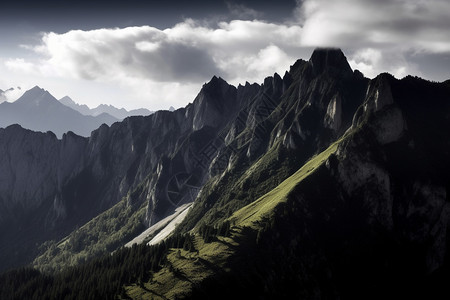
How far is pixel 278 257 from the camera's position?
5103 inches

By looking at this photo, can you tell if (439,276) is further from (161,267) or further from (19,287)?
(19,287)

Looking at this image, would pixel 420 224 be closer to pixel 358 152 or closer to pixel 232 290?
pixel 358 152

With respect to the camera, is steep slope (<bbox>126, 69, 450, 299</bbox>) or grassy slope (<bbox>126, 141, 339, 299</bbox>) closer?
grassy slope (<bbox>126, 141, 339, 299</bbox>)

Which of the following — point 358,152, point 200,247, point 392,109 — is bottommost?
point 200,247

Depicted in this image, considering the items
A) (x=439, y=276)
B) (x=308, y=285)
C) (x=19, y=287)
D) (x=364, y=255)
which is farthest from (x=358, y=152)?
(x=19, y=287)

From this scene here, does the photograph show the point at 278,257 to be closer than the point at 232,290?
No

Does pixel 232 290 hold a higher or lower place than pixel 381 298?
higher

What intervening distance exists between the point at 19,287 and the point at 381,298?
19091cm

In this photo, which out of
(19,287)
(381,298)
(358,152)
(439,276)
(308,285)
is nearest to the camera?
(308,285)

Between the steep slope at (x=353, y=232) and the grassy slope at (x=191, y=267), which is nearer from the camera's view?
the grassy slope at (x=191, y=267)

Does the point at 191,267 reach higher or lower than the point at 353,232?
lower

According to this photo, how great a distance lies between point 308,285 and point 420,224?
68.4 metres

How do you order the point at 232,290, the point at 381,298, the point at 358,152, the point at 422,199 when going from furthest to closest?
the point at 358,152 < the point at 422,199 < the point at 381,298 < the point at 232,290

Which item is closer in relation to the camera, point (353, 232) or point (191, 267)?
A: point (191, 267)
